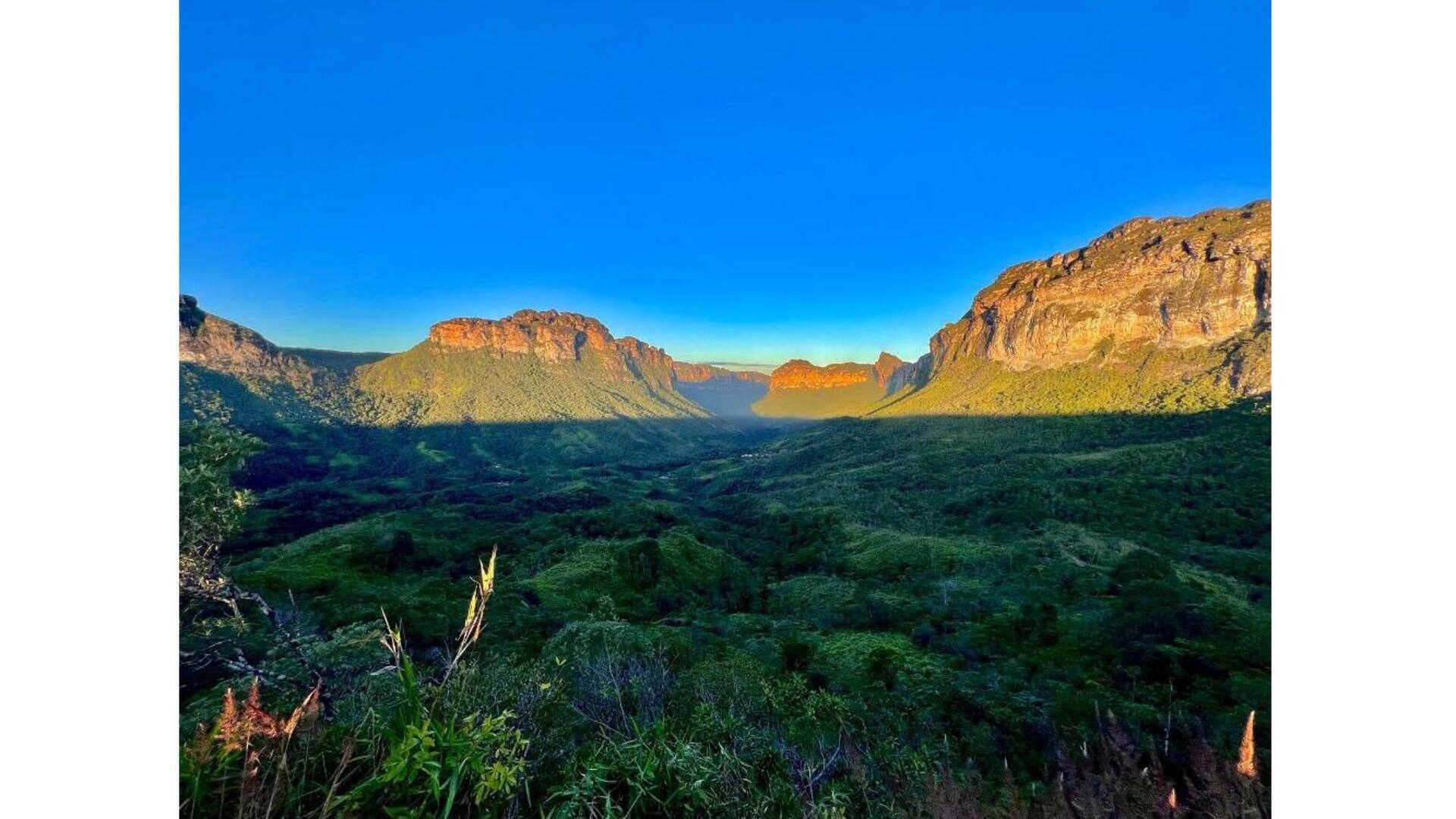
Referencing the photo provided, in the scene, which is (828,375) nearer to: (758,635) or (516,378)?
(516,378)

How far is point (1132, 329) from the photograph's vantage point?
5969cm

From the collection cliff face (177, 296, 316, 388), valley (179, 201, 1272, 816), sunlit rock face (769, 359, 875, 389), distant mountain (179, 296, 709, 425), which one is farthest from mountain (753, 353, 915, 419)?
cliff face (177, 296, 316, 388)

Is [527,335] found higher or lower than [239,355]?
higher

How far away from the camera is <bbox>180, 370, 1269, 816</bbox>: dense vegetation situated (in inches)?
66.4

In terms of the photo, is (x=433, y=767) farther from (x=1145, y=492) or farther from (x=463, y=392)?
(x=463, y=392)

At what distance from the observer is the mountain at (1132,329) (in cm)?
4919

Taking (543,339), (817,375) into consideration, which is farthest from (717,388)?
(543,339)

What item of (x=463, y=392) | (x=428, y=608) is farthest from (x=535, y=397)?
(x=428, y=608)

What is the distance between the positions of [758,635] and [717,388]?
576ft

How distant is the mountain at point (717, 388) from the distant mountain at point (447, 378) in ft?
161

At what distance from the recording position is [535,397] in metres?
88.2

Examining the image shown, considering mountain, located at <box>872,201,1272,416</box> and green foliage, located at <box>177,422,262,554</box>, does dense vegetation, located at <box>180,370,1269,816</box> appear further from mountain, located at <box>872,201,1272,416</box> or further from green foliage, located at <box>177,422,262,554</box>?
mountain, located at <box>872,201,1272,416</box>

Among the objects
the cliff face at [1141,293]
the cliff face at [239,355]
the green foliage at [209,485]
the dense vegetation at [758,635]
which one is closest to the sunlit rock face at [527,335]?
the cliff face at [239,355]
